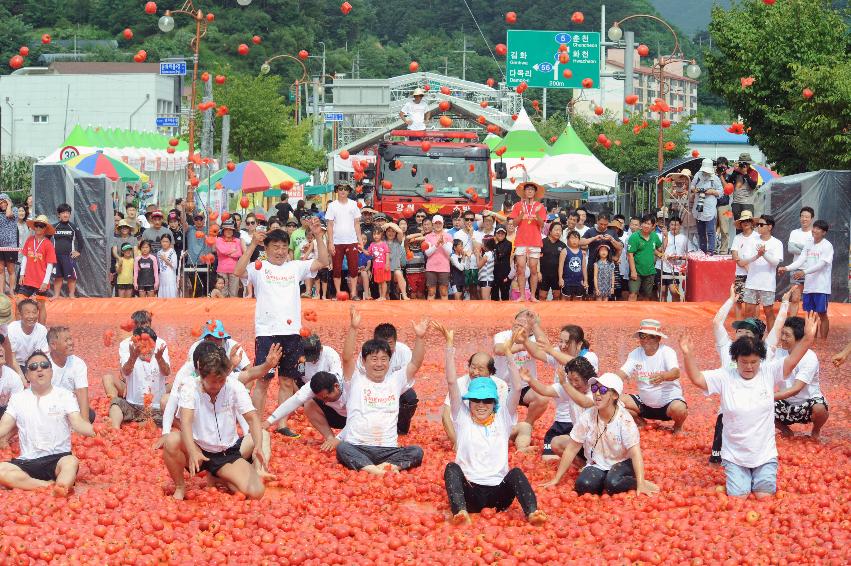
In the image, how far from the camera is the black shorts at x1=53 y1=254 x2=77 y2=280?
21.3 meters

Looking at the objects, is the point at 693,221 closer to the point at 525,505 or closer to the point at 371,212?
the point at 371,212

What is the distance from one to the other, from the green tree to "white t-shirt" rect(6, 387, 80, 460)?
23803 mm

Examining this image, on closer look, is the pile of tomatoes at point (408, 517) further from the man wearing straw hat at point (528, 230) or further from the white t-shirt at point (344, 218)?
the man wearing straw hat at point (528, 230)

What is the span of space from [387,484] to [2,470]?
2929 mm

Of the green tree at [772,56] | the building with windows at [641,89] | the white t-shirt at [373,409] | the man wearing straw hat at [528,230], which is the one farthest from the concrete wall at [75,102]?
the white t-shirt at [373,409]

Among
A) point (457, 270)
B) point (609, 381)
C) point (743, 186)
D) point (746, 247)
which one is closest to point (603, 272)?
point (457, 270)

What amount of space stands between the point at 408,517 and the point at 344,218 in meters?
11.1

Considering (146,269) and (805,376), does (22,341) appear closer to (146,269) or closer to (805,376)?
(805,376)

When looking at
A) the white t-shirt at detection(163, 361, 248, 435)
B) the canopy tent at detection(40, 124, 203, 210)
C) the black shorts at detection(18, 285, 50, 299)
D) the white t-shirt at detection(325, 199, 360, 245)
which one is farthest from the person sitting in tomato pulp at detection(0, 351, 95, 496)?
the canopy tent at detection(40, 124, 203, 210)

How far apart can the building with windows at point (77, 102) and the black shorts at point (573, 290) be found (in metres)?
62.5

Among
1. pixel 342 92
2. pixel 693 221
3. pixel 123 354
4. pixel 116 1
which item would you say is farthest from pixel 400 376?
pixel 116 1

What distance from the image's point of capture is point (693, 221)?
23.1 meters

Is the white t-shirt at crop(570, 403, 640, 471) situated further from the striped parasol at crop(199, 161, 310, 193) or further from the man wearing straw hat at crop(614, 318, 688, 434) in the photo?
the striped parasol at crop(199, 161, 310, 193)

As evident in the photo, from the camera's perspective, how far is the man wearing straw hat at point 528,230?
20391mm
